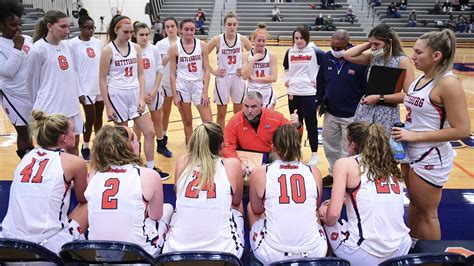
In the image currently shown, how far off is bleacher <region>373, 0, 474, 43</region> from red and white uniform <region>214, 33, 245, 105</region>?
59.1ft

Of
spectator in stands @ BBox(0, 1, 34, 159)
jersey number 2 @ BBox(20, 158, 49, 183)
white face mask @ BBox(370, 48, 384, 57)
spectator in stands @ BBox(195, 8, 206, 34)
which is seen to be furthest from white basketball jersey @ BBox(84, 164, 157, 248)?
Answer: spectator in stands @ BBox(195, 8, 206, 34)

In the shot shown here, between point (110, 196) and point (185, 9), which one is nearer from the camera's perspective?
point (110, 196)

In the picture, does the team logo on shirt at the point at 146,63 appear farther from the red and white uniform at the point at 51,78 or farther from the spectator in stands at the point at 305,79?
the spectator in stands at the point at 305,79

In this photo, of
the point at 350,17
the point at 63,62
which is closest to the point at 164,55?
the point at 63,62

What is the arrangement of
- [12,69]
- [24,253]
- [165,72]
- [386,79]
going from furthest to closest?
1. [165,72]
2. [12,69]
3. [386,79]
4. [24,253]

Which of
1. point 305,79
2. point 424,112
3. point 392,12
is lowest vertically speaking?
point 305,79

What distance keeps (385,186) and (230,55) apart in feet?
11.2

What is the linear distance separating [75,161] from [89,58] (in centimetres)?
278

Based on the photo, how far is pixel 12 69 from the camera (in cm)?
409

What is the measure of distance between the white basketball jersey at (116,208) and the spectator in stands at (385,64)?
83.3 inches

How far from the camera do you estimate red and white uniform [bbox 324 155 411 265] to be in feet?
8.60

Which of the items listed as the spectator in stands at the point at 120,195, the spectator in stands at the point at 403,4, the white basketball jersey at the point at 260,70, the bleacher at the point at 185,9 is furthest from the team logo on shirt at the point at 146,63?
the spectator in stands at the point at 403,4

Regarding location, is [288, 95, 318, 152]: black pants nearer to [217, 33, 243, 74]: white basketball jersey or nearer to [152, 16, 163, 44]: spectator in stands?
[217, 33, 243, 74]: white basketball jersey

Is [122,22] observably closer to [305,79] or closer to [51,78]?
[51,78]
